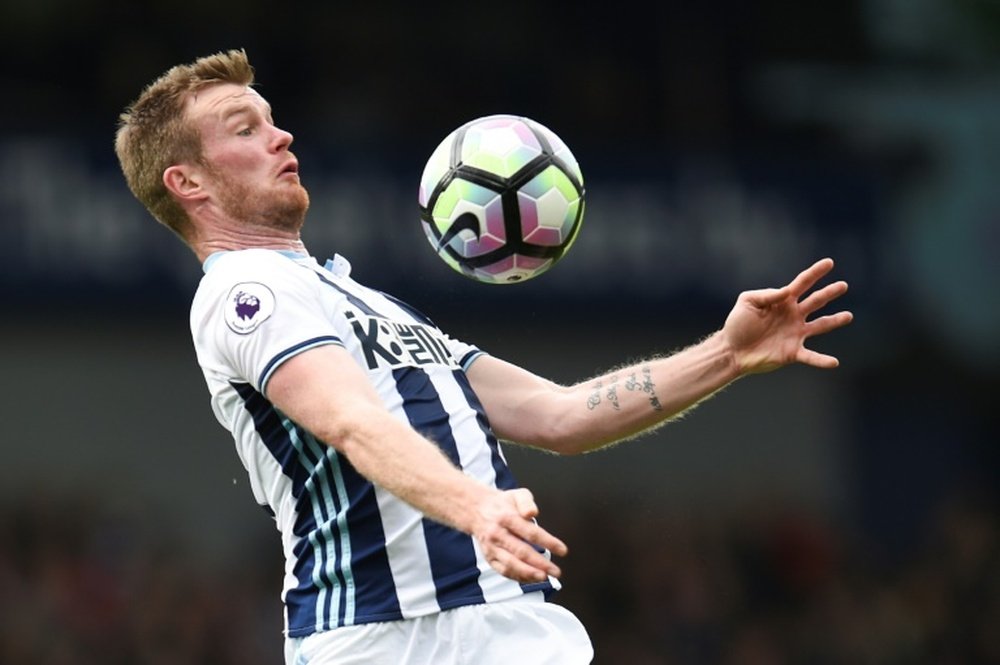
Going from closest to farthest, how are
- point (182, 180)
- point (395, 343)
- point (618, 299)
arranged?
Answer: point (395, 343) < point (182, 180) < point (618, 299)

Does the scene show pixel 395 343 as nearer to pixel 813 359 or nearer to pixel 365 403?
pixel 365 403

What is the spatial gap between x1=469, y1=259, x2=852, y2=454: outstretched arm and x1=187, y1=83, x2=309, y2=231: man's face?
86 cm

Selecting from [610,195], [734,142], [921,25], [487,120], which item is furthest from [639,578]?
[487,120]

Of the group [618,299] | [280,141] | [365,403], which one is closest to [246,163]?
[280,141]

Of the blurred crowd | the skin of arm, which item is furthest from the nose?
the blurred crowd

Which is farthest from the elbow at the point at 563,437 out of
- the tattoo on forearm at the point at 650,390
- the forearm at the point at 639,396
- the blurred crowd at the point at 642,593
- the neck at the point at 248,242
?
the blurred crowd at the point at 642,593

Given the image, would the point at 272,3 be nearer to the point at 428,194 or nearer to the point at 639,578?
the point at 639,578

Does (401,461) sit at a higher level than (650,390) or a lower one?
higher

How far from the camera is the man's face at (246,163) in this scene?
5.78 m

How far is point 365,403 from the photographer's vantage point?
4.74 metres

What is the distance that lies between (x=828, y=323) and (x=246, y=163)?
1.96m

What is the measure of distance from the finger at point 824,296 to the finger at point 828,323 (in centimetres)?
5

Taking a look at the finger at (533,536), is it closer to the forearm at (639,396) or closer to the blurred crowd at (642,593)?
the forearm at (639,396)

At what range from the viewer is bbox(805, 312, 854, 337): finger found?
562 cm
